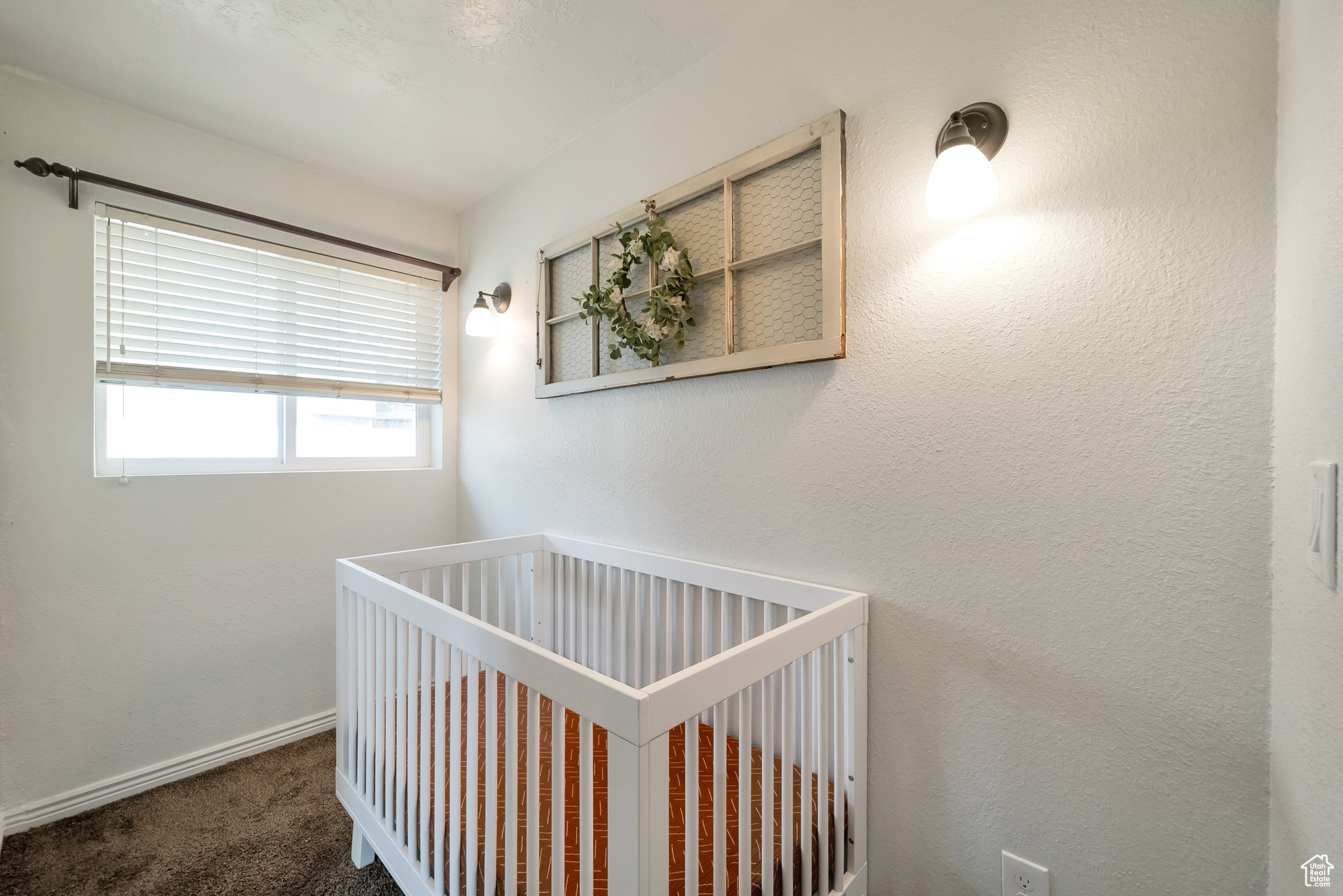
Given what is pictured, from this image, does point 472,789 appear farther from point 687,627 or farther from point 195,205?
point 195,205

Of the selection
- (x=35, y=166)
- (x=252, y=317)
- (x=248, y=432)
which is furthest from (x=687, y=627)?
(x=35, y=166)

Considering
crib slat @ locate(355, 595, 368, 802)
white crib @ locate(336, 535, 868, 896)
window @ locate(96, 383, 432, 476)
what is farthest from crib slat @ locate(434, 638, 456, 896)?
window @ locate(96, 383, 432, 476)

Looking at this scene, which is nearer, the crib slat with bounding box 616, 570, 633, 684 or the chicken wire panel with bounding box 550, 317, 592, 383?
the crib slat with bounding box 616, 570, 633, 684

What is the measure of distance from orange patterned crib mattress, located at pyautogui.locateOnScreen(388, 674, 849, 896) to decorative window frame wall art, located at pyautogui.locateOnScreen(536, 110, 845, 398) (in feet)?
3.14

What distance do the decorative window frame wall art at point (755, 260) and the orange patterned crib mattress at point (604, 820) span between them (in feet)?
3.14

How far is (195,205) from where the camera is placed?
1.90 meters

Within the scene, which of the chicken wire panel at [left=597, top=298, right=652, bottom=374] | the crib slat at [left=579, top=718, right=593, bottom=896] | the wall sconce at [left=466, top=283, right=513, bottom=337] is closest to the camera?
the crib slat at [left=579, top=718, right=593, bottom=896]

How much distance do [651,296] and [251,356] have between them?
5.40 ft

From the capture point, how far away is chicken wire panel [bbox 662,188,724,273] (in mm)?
1550

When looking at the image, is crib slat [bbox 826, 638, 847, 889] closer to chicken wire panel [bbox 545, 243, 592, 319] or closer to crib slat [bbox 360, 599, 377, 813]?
crib slat [bbox 360, 599, 377, 813]

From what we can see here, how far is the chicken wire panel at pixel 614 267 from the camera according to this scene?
173 centimetres

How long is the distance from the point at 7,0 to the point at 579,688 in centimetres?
228

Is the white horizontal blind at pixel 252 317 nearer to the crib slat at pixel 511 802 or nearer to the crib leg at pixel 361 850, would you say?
the crib leg at pixel 361 850

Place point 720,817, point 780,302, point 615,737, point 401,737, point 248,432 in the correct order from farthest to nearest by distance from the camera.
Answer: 1. point 248,432
2. point 780,302
3. point 401,737
4. point 720,817
5. point 615,737
